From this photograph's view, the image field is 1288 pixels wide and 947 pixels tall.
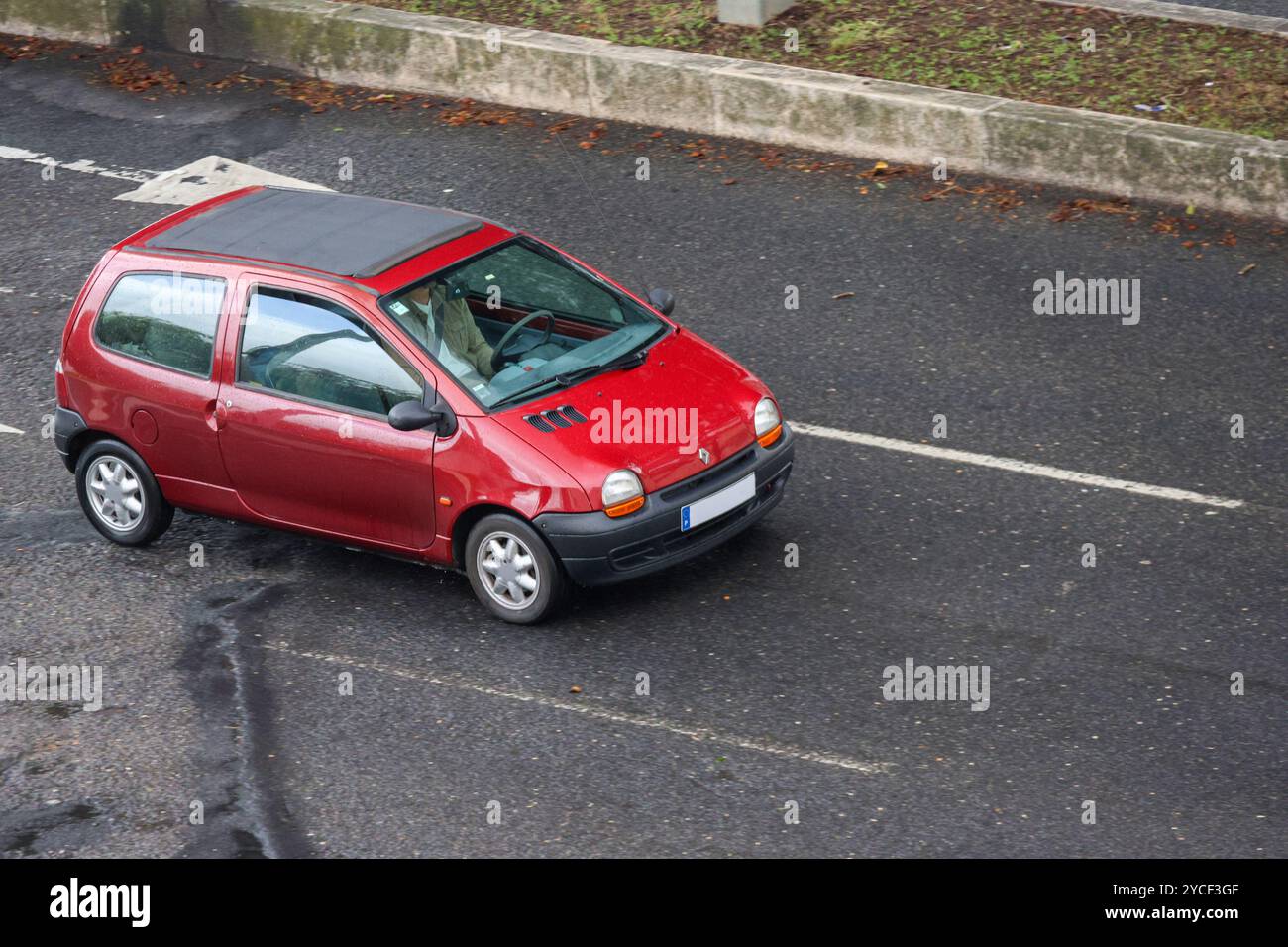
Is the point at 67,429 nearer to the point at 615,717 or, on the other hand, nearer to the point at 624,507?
the point at 624,507

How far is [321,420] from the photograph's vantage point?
27.2 feet

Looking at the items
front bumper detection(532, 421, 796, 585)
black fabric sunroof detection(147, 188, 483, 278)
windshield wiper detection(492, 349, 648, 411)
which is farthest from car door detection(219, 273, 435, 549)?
front bumper detection(532, 421, 796, 585)

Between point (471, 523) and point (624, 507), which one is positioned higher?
point (624, 507)

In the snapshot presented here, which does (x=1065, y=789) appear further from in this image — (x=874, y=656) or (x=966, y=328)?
(x=966, y=328)

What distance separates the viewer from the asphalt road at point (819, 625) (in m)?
6.84

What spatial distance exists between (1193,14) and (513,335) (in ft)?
26.6

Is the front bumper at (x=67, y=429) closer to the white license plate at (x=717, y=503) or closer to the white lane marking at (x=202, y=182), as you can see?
the white license plate at (x=717, y=503)

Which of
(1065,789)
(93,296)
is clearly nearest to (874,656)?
(1065,789)

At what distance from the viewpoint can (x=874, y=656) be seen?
7.77m

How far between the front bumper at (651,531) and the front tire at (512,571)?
0.10 m

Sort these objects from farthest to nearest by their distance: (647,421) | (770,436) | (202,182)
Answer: (202,182), (770,436), (647,421)

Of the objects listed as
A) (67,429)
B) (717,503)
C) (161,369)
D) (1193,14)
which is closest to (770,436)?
(717,503)

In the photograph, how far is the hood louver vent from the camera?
800 centimetres
